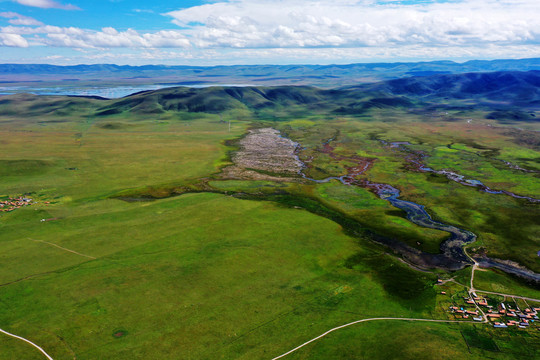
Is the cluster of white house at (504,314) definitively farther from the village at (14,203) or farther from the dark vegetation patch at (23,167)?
the dark vegetation patch at (23,167)

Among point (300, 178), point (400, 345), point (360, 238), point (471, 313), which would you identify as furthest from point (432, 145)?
point (400, 345)

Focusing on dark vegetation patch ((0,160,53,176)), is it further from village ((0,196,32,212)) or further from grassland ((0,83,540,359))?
village ((0,196,32,212))

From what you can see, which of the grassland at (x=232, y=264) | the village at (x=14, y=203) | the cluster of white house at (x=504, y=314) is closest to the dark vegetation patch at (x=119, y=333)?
the grassland at (x=232, y=264)

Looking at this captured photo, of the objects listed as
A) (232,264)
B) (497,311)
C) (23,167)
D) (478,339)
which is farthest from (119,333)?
(23,167)

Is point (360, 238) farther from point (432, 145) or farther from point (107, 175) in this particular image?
point (432, 145)

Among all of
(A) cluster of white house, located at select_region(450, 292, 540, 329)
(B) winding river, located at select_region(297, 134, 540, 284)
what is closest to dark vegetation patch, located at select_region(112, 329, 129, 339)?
(A) cluster of white house, located at select_region(450, 292, 540, 329)

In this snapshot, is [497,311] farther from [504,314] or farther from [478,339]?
[478,339]

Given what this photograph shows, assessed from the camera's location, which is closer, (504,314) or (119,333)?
(119,333)

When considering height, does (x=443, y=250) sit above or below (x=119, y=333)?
below
